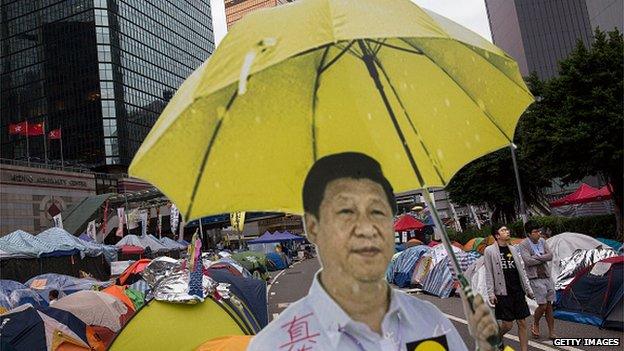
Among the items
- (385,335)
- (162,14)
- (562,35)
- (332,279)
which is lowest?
(385,335)

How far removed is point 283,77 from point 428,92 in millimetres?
676

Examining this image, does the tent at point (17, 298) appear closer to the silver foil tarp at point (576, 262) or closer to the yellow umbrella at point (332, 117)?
the yellow umbrella at point (332, 117)

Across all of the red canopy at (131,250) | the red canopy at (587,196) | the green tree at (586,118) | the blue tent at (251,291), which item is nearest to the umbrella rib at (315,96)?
the blue tent at (251,291)

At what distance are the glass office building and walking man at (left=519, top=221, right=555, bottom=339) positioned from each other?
83.4m

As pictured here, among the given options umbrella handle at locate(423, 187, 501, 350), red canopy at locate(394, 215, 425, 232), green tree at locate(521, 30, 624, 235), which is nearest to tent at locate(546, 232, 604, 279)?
green tree at locate(521, 30, 624, 235)

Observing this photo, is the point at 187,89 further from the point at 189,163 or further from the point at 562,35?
the point at 562,35

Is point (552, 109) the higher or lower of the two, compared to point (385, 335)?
higher

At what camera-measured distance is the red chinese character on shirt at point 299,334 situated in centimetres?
152

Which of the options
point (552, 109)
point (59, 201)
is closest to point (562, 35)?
point (552, 109)

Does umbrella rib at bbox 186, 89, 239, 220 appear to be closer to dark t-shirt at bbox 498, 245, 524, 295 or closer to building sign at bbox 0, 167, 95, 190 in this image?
dark t-shirt at bbox 498, 245, 524, 295

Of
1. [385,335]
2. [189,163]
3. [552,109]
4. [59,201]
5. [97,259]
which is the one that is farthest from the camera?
[59,201]

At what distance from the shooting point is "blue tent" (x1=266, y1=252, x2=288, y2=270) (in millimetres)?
38438

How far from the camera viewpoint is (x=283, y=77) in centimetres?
209

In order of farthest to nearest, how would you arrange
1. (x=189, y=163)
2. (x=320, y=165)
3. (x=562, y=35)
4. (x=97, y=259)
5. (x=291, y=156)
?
(x=562, y=35), (x=97, y=259), (x=291, y=156), (x=189, y=163), (x=320, y=165)
